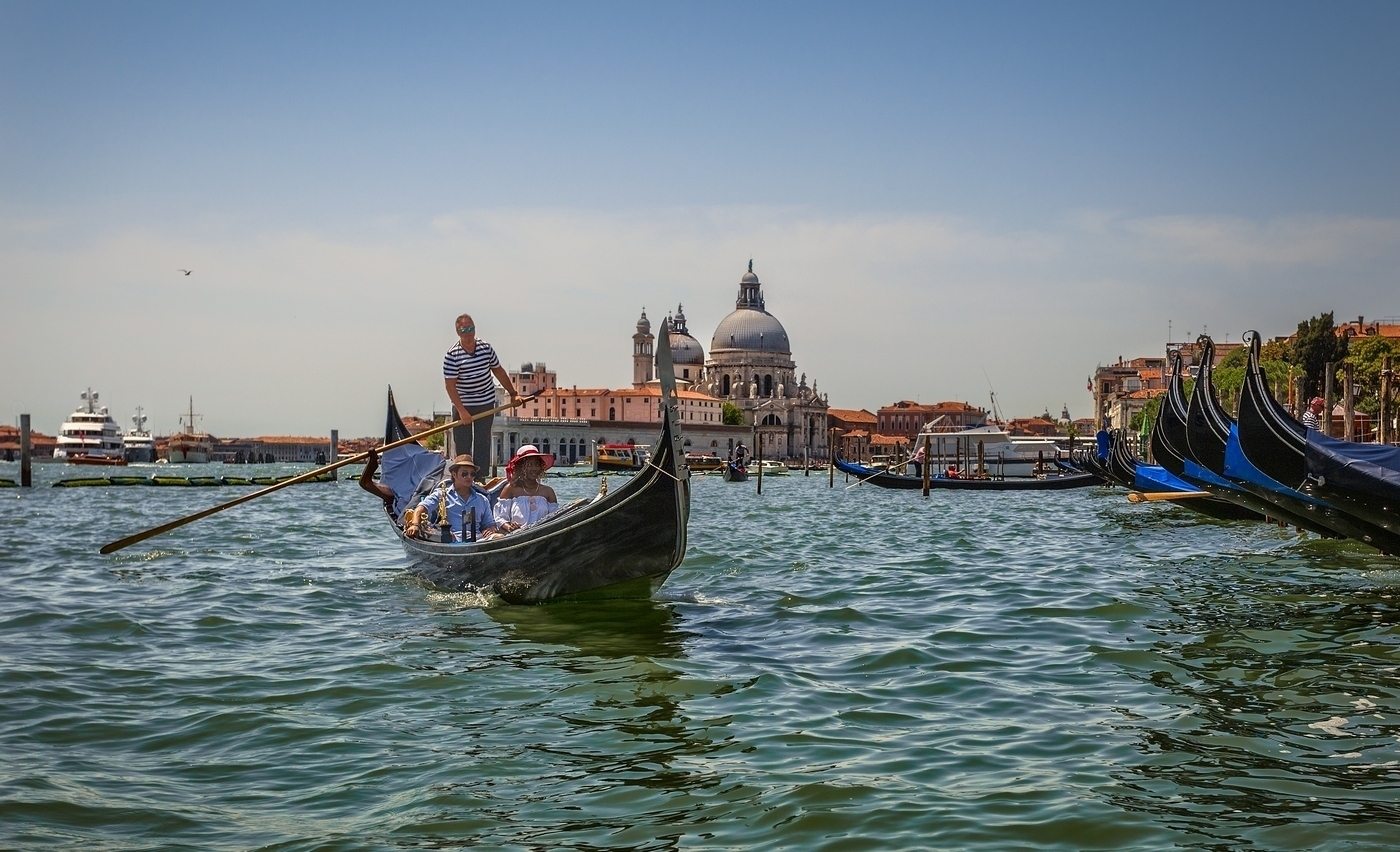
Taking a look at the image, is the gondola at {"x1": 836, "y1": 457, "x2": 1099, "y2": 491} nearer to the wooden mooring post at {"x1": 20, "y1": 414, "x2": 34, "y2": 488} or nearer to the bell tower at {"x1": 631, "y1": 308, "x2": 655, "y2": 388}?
the wooden mooring post at {"x1": 20, "y1": 414, "x2": 34, "y2": 488}

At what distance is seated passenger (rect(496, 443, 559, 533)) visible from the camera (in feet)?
25.3

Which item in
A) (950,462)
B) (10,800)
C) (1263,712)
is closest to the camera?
(10,800)

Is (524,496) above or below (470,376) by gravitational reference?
below

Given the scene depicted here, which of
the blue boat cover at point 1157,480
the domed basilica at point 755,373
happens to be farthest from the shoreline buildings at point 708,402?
the blue boat cover at point 1157,480

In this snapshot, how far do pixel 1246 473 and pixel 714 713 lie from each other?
5.99 m

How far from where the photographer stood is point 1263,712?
4766mm

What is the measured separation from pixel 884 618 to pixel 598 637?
65.7 inches

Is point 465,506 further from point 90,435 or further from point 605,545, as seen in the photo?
point 90,435

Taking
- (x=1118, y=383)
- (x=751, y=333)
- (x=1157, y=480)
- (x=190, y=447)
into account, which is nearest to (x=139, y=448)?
(x=190, y=447)

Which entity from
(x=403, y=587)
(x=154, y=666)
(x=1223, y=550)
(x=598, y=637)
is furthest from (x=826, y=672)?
(x=1223, y=550)

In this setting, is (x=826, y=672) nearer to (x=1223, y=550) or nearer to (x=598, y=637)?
(x=598, y=637)

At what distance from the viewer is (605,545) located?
7.05 metres

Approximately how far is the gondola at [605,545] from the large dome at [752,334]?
97.9 meters

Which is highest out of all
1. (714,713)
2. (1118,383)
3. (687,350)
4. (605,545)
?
(687,350)
